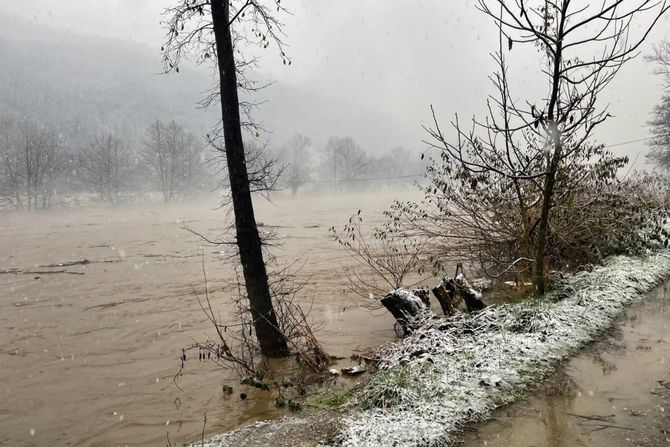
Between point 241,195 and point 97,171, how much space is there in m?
68.5

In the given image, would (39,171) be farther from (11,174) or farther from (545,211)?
(545,211)

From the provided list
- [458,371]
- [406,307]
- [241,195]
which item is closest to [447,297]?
[406,307]

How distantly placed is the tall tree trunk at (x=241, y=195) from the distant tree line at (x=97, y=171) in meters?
54.3

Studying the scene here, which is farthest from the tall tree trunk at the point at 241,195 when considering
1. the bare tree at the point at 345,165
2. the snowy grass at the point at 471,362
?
the bare tree at the point at 345,165

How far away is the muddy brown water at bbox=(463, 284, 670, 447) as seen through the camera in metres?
3.75

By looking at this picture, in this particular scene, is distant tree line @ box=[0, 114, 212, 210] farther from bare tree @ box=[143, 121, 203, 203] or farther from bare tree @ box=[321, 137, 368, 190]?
bare tree @ box=[321, 137, 368, 190]

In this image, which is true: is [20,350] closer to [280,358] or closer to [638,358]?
[280,358]

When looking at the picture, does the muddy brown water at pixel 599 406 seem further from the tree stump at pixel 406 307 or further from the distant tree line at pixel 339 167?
the distant tree line at pixel 339 167

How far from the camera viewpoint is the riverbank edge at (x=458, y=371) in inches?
157

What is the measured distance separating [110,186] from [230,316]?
64872 millimetres

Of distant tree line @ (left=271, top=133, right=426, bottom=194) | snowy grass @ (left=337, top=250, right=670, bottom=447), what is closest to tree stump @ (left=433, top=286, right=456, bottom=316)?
snowy grass @ (left=337, top=250, right=670, bottom=447)

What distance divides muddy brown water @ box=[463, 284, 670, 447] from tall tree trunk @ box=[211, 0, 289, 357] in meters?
3.93

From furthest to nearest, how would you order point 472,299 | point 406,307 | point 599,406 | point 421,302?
point 472,299 < point 421,302 < point 406,307 < point 599,406

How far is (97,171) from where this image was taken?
6556cm
